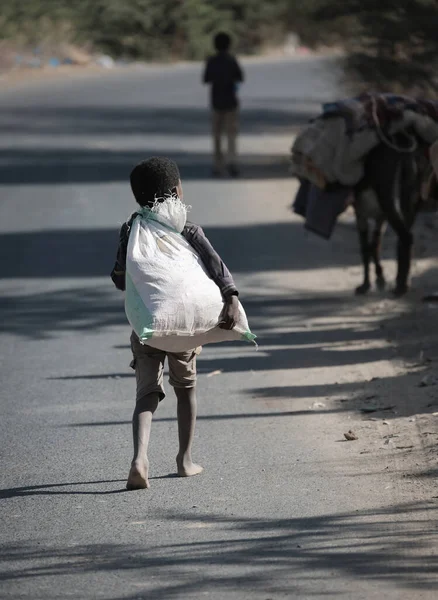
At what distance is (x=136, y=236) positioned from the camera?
5.89 m

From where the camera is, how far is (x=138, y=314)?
587 cm

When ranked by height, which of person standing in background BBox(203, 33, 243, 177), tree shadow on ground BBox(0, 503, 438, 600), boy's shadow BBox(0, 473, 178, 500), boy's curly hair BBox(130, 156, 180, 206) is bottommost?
person standing in background BBox(203, 33, 243, 177)

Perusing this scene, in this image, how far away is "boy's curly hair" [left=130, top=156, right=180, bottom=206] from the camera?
19.4ft

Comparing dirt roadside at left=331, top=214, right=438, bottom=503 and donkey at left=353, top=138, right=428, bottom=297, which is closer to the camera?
dirt roadside at left=331, top=214, right=438, bottom=503

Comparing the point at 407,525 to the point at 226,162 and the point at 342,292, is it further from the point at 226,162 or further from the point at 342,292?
the point at 226,162

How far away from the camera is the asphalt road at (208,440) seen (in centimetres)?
496

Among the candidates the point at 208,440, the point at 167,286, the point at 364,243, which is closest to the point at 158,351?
the point at 167,286

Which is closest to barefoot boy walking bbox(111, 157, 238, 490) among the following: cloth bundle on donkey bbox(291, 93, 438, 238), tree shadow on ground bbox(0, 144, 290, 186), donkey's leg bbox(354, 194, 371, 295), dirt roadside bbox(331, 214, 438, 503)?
dirt roadside bbox(331, 214, 438, 503)

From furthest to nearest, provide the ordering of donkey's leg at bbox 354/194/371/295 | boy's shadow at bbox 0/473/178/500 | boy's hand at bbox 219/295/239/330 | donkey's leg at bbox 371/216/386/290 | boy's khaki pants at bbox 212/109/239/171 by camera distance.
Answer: boy's khaki pants at bbox 212/109/239/171 → donkey's leg at bbox 371/216/386/290 → donkey's leg at bbox 354/194/371/295 → boy's shadow at bbox 0/473/178/500 → boy's hand at bbox 219/295/239/330

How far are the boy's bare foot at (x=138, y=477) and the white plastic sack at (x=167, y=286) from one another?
56 centimetres

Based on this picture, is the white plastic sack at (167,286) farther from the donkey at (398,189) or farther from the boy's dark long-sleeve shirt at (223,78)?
the boy's dark long-sleeve shirt at (223,78)

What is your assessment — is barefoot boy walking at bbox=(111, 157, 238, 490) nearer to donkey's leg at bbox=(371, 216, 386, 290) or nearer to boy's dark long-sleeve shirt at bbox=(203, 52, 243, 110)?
donkey's leg at bbox=(371, 216, 386, 290)

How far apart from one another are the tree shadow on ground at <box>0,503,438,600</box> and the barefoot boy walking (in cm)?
50

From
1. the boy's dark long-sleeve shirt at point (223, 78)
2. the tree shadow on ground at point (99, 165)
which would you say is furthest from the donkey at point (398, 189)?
the tree shadow on ground at point (99, 165)
